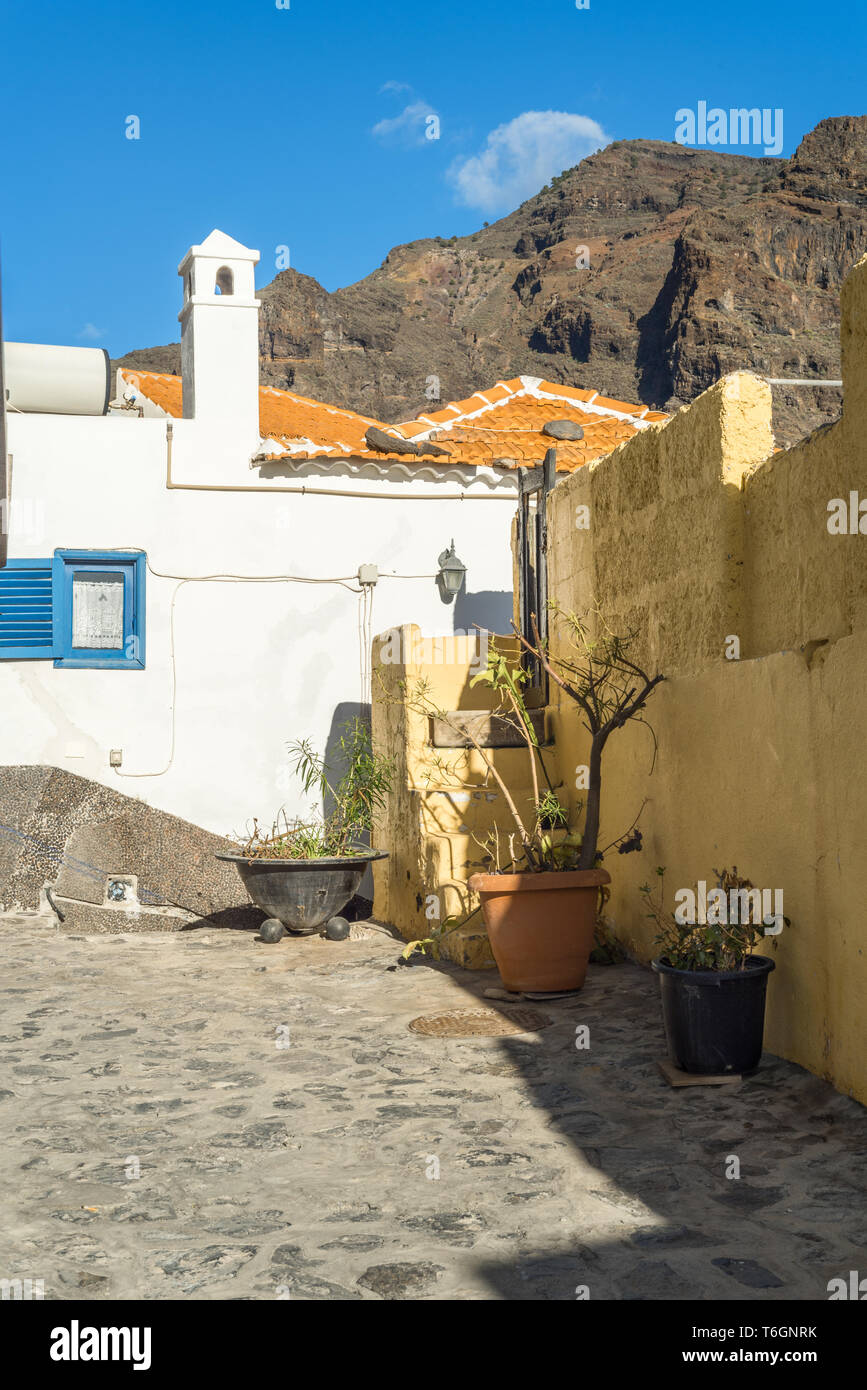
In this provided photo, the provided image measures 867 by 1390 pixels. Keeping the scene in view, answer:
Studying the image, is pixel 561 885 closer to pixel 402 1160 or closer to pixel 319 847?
pixel 402 1160

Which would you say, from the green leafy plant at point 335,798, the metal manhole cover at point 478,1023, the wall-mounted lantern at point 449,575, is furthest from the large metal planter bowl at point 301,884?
the wall-mounted lantern at point 449,575

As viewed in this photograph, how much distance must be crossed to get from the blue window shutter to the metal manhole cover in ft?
18.4

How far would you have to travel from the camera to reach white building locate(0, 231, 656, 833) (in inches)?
415

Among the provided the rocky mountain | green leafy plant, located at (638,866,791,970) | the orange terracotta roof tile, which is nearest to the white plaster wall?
the orange terracotta roof tile

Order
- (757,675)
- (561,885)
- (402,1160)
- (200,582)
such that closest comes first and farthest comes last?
1. (402,1160)
2. (757,675)
3. (561,885)
4. (200,582)

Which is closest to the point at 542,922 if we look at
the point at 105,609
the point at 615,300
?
the point at 105,609

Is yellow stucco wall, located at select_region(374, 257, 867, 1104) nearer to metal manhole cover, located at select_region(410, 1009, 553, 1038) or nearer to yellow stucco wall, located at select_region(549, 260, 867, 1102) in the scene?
yellow stucco wall, located at select_region(549, 260, 867, 1102)

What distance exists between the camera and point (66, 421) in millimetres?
10609

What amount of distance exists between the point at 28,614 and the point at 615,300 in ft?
168

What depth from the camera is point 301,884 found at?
30.1 feet

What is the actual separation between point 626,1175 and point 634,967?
129 inches

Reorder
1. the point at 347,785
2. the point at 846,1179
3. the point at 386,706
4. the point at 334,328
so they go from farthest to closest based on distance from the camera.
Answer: the point at 334,328 < the point at 347,785 < the point at 386,706 < the point at 846,1179
